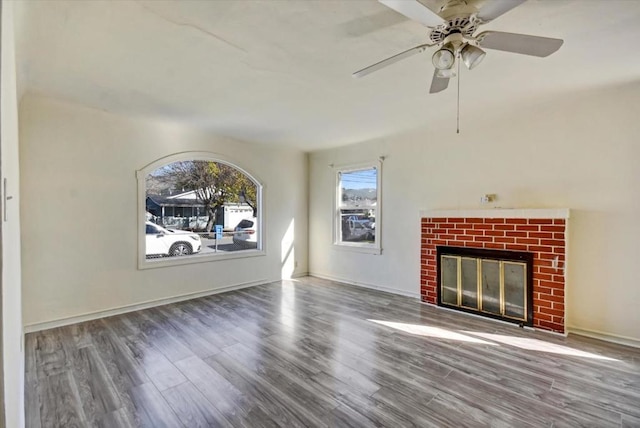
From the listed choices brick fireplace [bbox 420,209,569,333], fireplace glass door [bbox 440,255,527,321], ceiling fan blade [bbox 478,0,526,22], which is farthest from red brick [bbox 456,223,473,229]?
ceiling fan blade [bbox 478,0,526,22]

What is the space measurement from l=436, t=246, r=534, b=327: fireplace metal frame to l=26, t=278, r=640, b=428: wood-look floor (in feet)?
0.60

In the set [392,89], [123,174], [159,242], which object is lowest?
[159,242]

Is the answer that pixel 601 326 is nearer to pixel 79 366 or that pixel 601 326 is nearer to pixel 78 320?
pixel 79 366

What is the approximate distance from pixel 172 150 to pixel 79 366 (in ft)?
9.36

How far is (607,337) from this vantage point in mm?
3223

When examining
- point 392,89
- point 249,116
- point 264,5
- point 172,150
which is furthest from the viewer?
point 172,150

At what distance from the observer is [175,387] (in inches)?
92.2

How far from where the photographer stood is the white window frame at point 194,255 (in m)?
4.16

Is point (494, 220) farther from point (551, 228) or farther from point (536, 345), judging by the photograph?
point (536, 345)

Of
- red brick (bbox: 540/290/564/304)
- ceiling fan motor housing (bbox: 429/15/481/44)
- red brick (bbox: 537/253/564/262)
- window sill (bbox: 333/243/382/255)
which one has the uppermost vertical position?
ceiling fan motor housing (bbox: 429/15/481/44)

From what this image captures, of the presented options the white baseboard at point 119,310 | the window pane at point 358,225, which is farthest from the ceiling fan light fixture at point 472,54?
the white baseboard at point 119,310

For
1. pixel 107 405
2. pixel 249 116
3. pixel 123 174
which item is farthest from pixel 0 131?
pixel 123 174

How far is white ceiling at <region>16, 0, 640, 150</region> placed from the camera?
6.39 feet

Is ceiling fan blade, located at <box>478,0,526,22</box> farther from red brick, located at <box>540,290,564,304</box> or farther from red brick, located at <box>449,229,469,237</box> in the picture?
red brick, located at <box>540,290,564,304</box>
